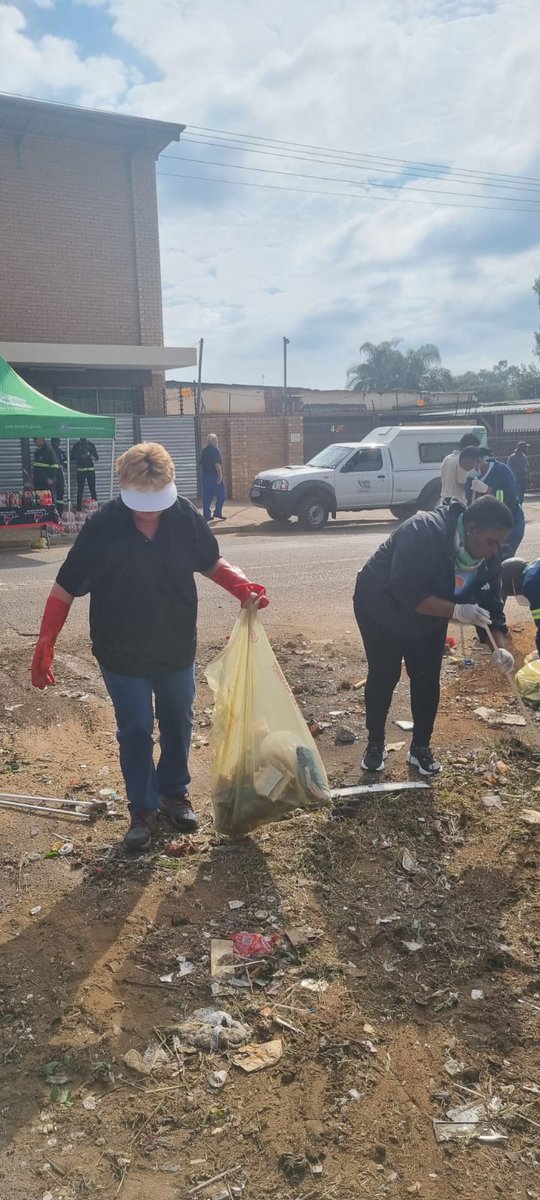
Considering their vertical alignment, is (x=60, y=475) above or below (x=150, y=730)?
above

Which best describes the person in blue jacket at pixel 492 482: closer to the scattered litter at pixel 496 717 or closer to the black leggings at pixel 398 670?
the scattered litter at pixel 496 717

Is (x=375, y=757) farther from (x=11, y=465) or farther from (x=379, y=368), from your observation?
(x=379, y=368)

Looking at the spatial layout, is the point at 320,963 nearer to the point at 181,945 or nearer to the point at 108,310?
the point at 181,945

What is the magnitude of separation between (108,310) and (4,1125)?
18895 millimetres

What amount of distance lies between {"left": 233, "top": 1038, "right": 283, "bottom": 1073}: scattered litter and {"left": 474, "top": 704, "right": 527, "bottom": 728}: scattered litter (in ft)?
9.57

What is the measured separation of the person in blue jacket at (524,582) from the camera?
12.0 feet

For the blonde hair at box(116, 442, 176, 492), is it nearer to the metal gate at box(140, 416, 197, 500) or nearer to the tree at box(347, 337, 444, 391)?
the metal gate at box(140, 416, 197, 500)

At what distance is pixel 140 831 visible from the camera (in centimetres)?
347

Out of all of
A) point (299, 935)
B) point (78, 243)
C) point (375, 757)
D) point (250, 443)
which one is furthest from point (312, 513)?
point (299, 935)

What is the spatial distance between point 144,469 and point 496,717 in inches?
116

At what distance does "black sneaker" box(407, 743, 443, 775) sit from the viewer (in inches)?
167

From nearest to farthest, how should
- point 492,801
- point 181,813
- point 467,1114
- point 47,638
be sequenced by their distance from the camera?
point 467,1114 < point 47,638 < point 181,813 < point 492,801

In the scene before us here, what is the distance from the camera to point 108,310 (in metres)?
19.0

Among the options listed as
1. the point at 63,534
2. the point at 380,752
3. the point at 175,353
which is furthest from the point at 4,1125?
the point at 175,353
